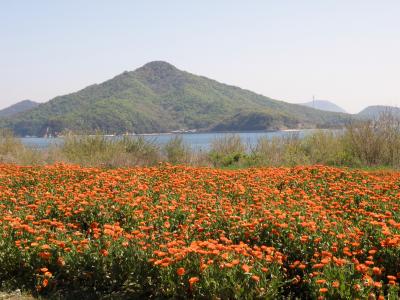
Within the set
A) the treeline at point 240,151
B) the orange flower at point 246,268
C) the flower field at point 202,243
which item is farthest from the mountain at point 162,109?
the orange flower at point 246,268

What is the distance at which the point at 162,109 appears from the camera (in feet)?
447

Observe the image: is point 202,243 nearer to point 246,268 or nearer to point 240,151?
point 246,268

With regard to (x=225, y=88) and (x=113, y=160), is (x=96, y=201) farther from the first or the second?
(x=225, y=88)

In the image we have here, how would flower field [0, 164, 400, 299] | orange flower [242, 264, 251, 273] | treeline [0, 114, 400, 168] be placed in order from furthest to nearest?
1. treeline [0, 114, 400, 168]
2. flower field [0, 164, 400, 299]
3. orange flower [242, 264, 251, 273]

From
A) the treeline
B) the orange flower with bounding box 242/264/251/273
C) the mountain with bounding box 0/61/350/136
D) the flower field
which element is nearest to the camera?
the orange flower with bounding box 242/264/251/273

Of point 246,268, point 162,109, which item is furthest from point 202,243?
point 162,109

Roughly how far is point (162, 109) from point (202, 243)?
131789 mm

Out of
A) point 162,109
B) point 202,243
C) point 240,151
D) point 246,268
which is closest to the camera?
point 246,268

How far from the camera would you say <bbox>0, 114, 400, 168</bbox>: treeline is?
1928 centimetres

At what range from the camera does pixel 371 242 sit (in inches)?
230

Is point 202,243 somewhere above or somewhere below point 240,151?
below

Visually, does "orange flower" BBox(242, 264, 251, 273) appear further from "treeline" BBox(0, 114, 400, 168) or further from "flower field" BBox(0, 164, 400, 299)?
"treeline" BBox(0, 114, 400, 168)

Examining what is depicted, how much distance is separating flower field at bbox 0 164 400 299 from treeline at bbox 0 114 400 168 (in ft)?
32.1

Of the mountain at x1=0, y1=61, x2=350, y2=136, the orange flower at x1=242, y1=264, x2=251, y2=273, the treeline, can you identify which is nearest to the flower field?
the orange flower at x1=242, y1=264, x2=251, y2=273
